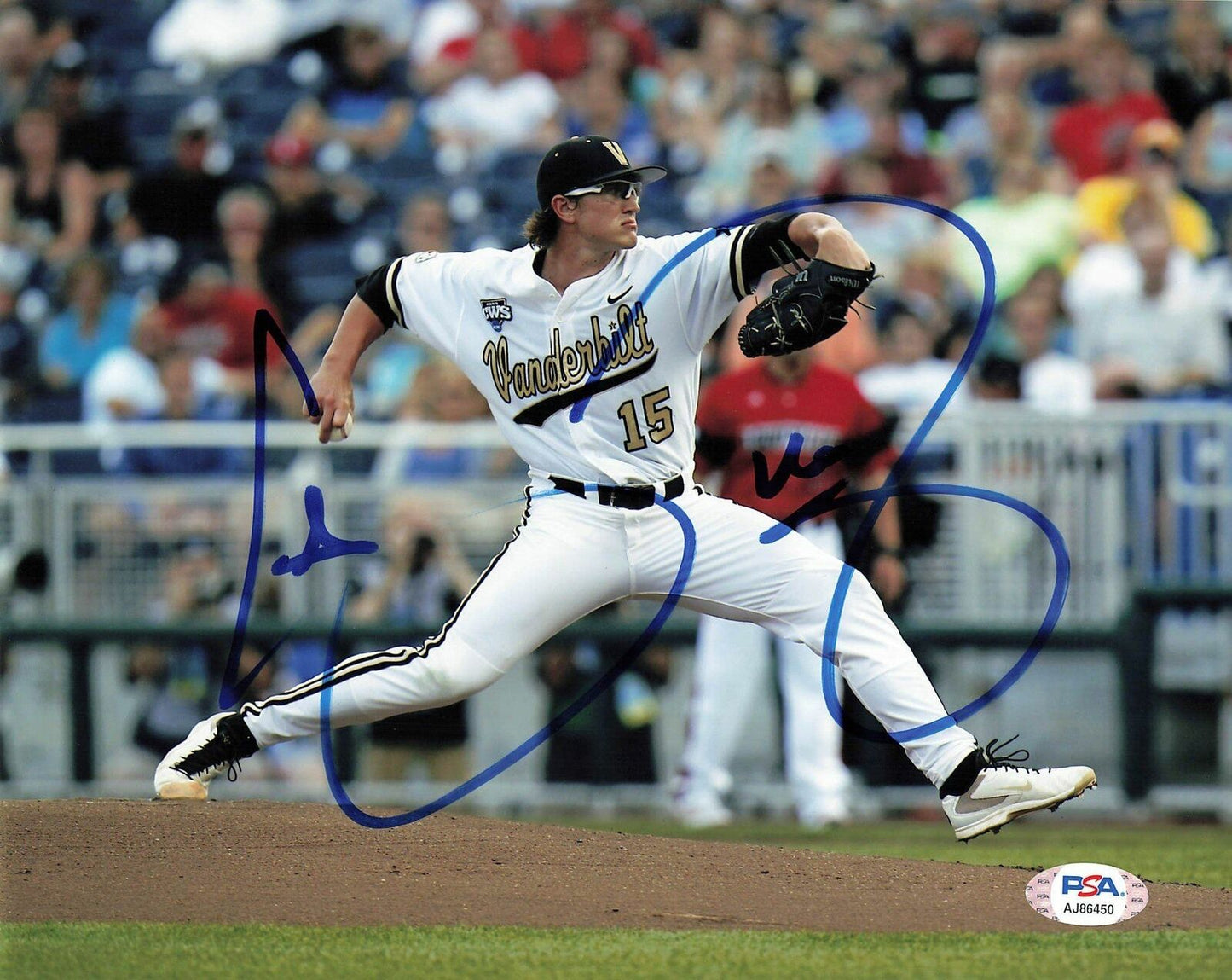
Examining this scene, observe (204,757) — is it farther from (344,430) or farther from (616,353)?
(616,353)

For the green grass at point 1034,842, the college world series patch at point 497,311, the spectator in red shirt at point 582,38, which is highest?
the spectator in red shirt at point 582,38

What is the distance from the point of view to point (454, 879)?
515 cm

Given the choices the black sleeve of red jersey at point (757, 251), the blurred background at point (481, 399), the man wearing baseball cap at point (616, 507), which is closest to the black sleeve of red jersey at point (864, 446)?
the blurred background at point (481, 399)

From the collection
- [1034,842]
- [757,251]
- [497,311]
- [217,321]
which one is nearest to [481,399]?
[217,321]

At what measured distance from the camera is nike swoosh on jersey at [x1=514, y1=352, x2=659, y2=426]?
5.38m

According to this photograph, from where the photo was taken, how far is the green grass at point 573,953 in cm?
414

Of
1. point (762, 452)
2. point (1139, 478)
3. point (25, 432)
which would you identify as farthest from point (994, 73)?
point (25, 432)

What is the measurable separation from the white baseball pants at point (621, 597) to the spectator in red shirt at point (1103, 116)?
6.64 metres

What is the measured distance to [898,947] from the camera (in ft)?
14.7

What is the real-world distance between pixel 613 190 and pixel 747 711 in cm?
346

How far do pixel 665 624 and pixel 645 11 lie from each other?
240 inches

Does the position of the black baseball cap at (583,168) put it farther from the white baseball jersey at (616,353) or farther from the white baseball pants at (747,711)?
the white baseball pants at (747,711)
